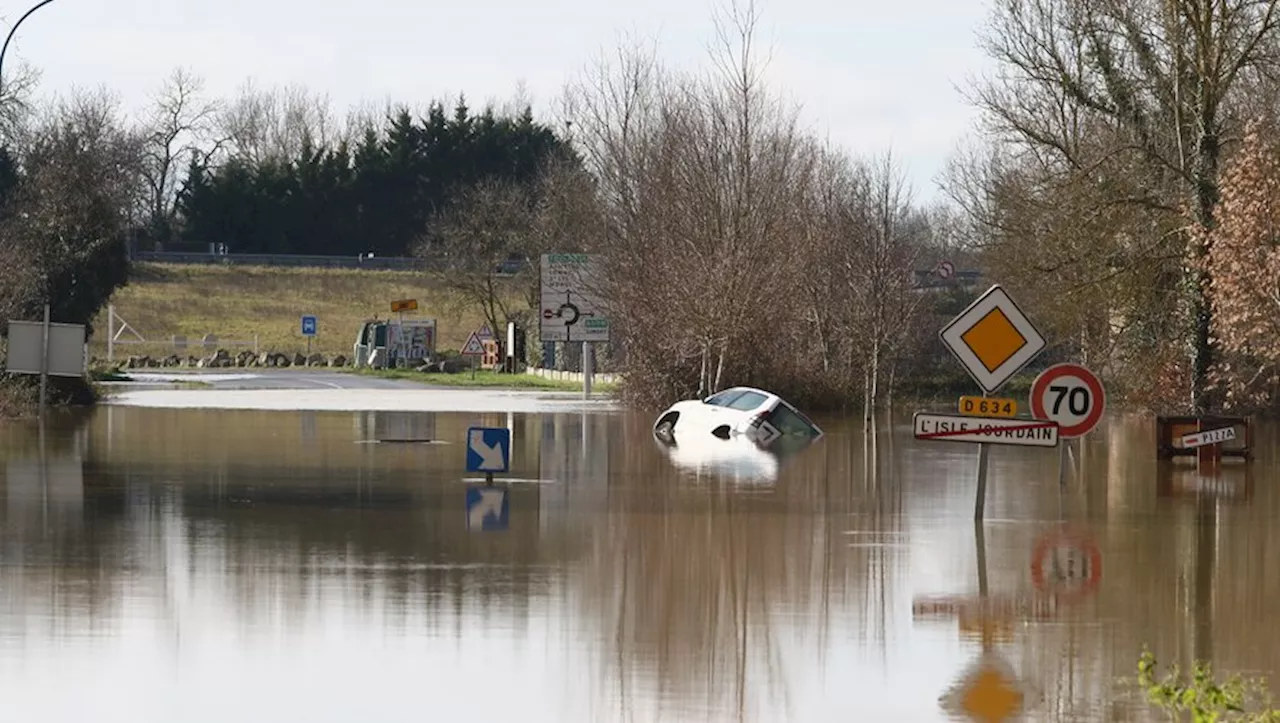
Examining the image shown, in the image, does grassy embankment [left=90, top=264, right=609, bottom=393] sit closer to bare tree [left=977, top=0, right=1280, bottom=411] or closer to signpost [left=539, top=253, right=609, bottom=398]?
signpost [left=539, top=253, right=609, bottom=398]

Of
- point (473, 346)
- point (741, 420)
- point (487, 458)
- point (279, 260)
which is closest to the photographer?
point (487, 458)

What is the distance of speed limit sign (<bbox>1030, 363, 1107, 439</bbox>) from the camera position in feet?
73.3

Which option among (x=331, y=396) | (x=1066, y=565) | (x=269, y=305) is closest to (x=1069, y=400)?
(x=1066, y=565)

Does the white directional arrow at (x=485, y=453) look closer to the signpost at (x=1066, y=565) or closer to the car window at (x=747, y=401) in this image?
the signpost at (x=1066, y=565)

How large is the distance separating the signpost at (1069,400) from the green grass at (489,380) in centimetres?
4132

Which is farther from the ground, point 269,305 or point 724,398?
point 269,305

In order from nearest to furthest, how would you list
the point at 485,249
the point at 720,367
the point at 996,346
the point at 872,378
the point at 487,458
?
the point at 996,346
the point at 487,458
the point at 720,367
the point at 872,378
the point at 485,249

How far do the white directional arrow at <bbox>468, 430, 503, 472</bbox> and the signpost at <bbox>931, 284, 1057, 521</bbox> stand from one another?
A: 283 inches

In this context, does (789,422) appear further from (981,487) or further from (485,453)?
(981,487)

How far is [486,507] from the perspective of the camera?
2292cm

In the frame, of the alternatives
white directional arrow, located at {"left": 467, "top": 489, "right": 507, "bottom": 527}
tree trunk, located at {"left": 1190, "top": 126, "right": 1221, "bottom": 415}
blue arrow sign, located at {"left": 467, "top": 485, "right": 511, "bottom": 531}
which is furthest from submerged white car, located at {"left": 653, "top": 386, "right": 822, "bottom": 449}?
white directional arrow, located at {"left": 467, "top": 489, "right": 507, "bottom": 527}

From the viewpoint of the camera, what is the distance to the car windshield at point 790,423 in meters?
37.9

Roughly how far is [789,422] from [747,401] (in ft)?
3.37

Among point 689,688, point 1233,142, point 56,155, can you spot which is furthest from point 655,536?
point 56,155
